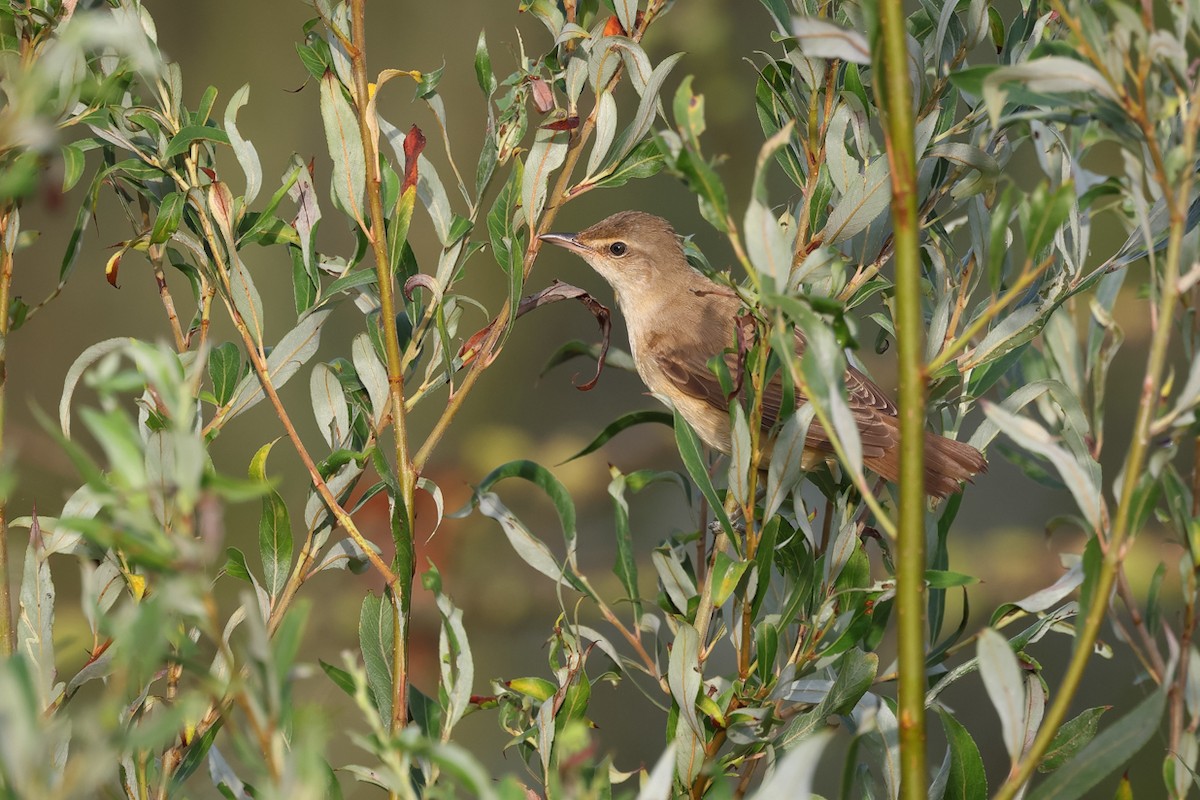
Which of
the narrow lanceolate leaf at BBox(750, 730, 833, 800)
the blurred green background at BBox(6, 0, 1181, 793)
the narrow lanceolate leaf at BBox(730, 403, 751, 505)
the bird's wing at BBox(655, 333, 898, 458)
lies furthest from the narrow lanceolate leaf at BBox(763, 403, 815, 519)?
the blurred green background at BBox(6, 0, 1181, 793)

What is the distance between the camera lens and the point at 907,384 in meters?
0.63

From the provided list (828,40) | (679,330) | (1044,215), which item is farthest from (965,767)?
(679,330)

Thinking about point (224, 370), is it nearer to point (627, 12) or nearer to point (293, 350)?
point (293, 350)

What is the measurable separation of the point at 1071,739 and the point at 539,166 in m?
0.68

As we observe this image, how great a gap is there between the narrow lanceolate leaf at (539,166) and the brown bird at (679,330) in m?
1.08

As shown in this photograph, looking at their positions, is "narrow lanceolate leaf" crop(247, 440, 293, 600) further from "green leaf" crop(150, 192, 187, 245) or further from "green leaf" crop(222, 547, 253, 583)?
"green leaf" crop(150, 192, 187, 245)

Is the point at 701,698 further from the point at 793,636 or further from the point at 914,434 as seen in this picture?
the point at 914,434

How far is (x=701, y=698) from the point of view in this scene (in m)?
0.96

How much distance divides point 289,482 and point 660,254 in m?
1.15

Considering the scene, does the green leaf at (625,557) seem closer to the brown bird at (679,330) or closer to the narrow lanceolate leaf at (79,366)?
the narrow lanceolate leaf at (79,366)

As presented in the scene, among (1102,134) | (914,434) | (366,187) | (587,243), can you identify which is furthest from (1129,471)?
(587,243)

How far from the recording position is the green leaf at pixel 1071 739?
98 cm

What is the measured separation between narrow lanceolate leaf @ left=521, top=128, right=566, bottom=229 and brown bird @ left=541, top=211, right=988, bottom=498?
1080 mm

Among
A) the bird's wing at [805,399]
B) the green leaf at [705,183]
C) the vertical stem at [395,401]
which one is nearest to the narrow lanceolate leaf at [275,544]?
the vertical stem at [395,401]
